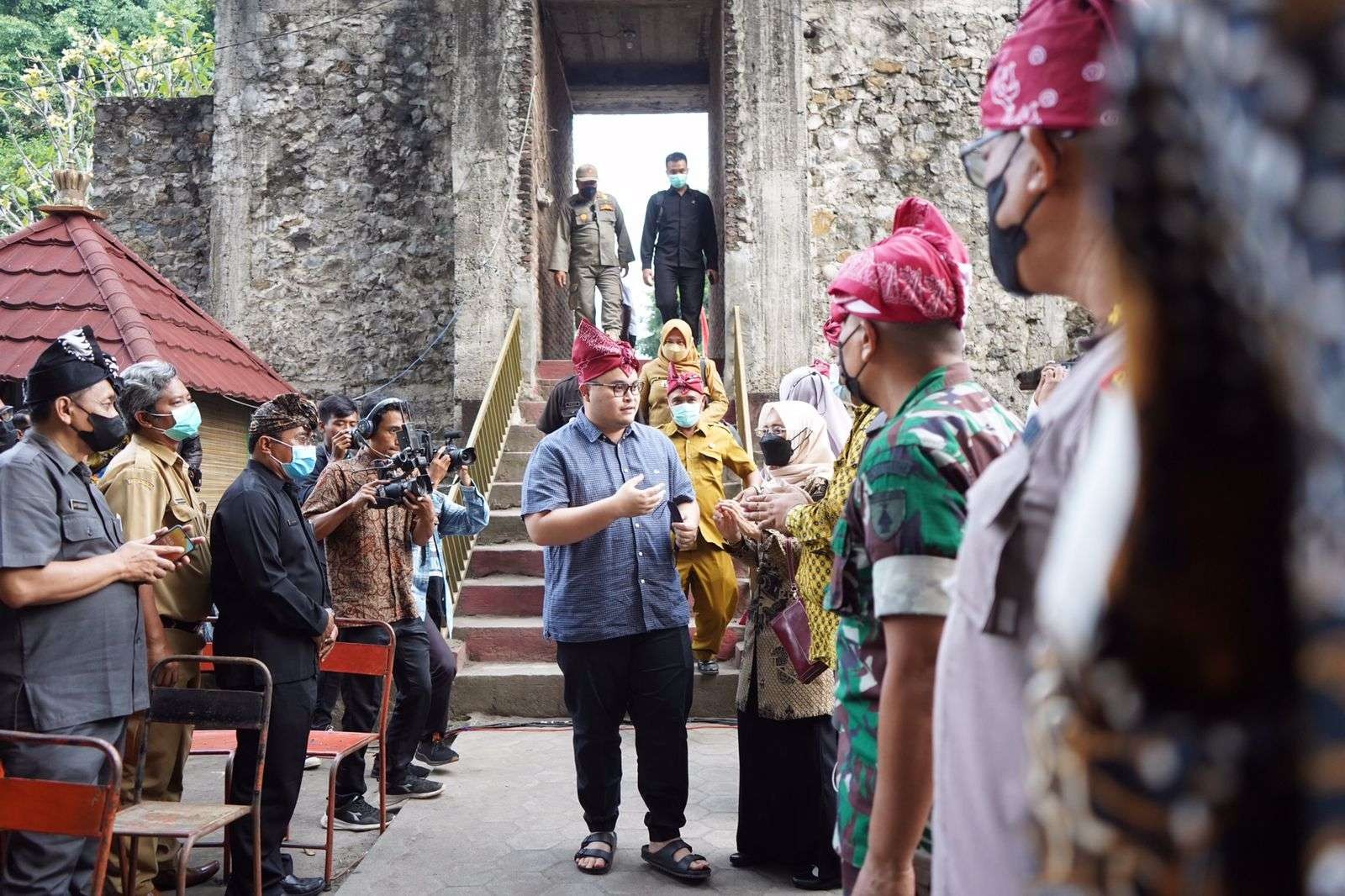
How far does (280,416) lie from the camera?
419 centimetres

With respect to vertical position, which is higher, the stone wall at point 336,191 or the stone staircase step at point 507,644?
the stone wall at point 336,191

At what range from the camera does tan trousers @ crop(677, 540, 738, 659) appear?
5.34 meters

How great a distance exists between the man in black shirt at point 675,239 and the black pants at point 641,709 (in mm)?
6595

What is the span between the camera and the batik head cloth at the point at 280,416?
4164 mm

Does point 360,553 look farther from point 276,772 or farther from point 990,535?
point 990,535

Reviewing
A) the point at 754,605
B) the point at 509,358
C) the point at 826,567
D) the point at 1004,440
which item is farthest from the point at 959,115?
the point at 1004,440

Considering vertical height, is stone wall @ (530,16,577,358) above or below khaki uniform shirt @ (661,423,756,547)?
above

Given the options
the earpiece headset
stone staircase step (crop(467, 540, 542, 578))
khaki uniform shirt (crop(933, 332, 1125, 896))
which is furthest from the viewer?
→ stone staircase step (crop(467, 540, 542, 578))

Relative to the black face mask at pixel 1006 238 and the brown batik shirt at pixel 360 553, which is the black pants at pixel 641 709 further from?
the black face mask at pixel 1006 238

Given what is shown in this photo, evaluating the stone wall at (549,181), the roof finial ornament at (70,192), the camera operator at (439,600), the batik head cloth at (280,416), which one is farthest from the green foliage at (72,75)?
the batik head cloth at (280,416)

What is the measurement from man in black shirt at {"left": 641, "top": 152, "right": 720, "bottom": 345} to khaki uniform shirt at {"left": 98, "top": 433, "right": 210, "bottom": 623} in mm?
6696

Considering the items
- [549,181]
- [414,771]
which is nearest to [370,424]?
[414,771]

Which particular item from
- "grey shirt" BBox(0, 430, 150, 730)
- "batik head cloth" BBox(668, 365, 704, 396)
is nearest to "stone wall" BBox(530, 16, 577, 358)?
"batik head cloth" BBox(668, 365, 704, 396)

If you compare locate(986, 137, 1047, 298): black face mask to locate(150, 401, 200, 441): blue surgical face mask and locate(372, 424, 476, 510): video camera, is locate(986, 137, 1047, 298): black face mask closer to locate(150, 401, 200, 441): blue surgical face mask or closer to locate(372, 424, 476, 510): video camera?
locate(150, 401, 200, 441): blue surgical face mask
